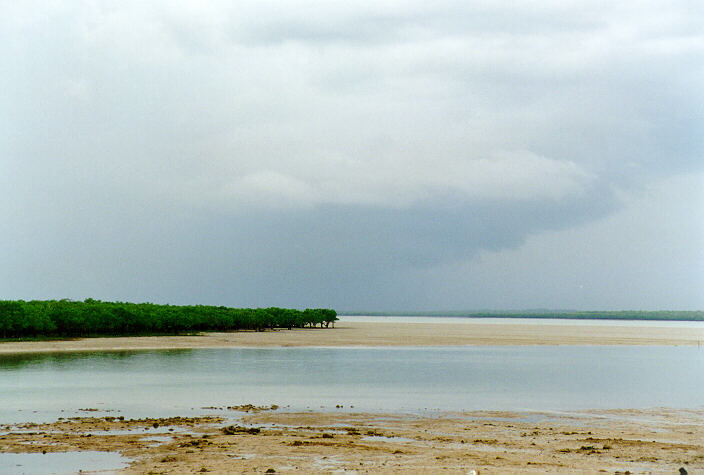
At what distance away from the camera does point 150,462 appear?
20.9m

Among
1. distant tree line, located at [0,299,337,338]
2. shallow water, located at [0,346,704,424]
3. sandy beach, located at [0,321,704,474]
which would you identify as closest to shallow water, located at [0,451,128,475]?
sandy beach, located at [0,321,704,474]

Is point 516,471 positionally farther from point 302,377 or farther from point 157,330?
point 157,330

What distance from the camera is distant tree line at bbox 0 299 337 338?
91.6 meters

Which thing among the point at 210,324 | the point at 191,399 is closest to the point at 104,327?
the point at 210,324

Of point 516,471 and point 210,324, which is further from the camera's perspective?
point 210,324

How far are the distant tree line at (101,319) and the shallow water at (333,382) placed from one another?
23.4 m

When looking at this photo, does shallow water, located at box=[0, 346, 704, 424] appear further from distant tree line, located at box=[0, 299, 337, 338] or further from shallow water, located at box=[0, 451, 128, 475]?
distant tree line, located at box=[0, 299, 337, 338]

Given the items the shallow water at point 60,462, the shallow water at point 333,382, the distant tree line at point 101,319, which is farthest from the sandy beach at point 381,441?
the distant tree line at point 101,319

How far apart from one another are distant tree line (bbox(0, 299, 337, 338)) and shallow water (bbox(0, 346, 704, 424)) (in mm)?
23435

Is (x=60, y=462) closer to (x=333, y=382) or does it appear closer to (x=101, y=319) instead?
(x=333, y=382)

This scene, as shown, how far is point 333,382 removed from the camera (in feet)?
153

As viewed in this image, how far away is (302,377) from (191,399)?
13661 millimetres

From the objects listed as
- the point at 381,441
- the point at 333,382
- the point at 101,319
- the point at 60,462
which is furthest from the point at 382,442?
the point at 101,319

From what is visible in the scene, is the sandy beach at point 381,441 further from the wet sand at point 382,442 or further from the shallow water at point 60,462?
the shallow water at point 60,462
